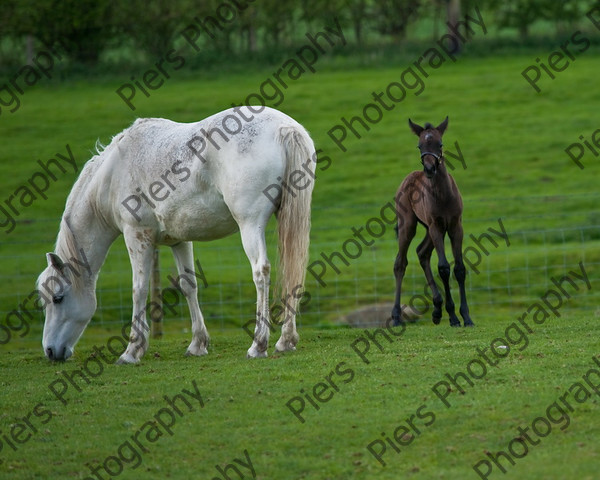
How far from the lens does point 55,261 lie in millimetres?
9688

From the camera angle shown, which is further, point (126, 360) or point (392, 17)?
point (392, 17)

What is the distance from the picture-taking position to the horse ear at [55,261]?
9.66 m

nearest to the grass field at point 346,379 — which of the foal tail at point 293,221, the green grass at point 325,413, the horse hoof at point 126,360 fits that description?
the green grass at point 325,413

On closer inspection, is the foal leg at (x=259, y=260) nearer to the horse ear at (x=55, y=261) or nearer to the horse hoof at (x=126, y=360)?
the horse hoof at (x=126, y=360)

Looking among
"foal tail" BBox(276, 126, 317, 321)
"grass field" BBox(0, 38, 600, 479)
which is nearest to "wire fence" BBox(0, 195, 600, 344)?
"grass field" BBox(0, 38, 600, 479)

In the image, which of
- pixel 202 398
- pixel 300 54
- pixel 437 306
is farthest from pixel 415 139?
pixel 202 398

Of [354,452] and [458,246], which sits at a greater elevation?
[354,452]

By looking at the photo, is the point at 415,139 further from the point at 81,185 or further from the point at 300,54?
the point at 81,185

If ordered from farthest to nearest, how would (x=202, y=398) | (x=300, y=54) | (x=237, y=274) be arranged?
(x=300, y=54) < (x=237, y=274) < (x=202, y=398)

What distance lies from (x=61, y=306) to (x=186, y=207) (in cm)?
191

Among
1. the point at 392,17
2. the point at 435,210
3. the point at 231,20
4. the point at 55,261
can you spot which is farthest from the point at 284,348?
the point at 392,17

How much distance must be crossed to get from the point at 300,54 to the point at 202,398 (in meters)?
24.8

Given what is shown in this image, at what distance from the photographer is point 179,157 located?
9.12 m

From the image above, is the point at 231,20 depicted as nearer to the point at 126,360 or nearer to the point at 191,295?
the point at 191,295
